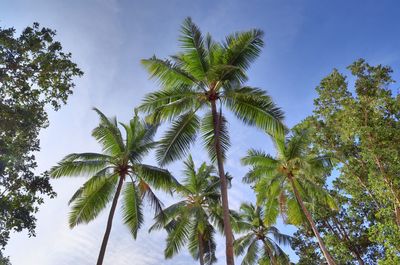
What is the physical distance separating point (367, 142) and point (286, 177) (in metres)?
5.39

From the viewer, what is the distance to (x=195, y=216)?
2267 centimetres

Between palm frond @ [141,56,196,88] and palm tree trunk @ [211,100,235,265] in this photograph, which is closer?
palm tree trunk @ [211,100,235,265]

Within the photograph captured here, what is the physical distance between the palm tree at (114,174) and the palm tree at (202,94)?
11.1 ft

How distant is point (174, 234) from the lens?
21.6 metres

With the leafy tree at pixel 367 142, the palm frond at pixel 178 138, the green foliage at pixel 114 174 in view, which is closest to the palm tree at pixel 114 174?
the green foliage at pixel 114 174

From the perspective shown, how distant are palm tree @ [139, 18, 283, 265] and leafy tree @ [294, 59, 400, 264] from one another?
8597mm

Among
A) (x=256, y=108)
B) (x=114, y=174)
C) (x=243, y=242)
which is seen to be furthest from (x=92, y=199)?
(x=243, y=242)

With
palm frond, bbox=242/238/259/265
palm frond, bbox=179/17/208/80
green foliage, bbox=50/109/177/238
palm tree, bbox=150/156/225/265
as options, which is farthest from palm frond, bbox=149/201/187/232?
palm frond, bbox=179/17/208/80

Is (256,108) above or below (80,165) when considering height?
above

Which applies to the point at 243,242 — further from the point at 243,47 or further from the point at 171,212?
the point at 243,47

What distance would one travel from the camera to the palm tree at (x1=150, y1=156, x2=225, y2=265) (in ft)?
71.4

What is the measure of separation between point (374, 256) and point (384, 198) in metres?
7.51

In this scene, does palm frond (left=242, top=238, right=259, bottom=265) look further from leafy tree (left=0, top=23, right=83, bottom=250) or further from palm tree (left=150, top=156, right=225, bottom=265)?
leafy tree (left=0, top=23, right=83, bottom=250)

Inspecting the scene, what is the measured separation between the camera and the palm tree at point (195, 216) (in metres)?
21.8
